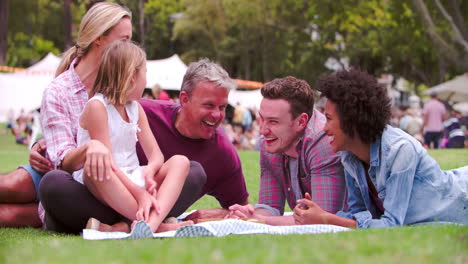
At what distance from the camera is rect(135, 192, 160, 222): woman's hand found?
446cm

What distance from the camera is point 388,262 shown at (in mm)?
2598

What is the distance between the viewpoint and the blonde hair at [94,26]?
5.62 metres

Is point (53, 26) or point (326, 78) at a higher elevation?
point (326, 78)

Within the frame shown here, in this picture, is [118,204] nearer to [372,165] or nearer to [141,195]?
[141,195]

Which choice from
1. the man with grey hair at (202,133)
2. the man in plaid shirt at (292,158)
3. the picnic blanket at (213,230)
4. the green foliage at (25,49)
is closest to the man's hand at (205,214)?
the man with grey hair at (202,133)

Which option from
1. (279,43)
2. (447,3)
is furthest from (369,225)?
(279,43)

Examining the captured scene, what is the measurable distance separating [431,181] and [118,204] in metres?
2.21

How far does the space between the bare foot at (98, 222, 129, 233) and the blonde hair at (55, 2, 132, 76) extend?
1.73m

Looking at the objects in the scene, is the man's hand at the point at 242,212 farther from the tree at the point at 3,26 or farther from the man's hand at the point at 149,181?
the tree at the point at 3,26

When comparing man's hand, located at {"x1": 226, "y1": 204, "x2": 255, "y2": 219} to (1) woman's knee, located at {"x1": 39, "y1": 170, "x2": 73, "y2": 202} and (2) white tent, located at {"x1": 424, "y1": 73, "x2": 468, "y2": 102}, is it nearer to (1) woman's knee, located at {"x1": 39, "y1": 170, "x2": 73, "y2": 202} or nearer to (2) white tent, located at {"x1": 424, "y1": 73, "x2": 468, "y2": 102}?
(1) woman's knee, located at {"x1": 39, "y1": 170, "x2": 73, "y2": 202}

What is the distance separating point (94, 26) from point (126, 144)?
125 cm

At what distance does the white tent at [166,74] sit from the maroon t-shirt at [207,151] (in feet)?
77.9

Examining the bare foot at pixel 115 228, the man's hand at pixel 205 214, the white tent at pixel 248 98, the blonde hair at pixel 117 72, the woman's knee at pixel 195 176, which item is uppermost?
the blonde hair at pixel 117 72

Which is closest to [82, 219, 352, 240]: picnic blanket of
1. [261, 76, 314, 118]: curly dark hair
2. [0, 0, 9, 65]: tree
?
[261, 76, 314, 118]: curly dark hair
